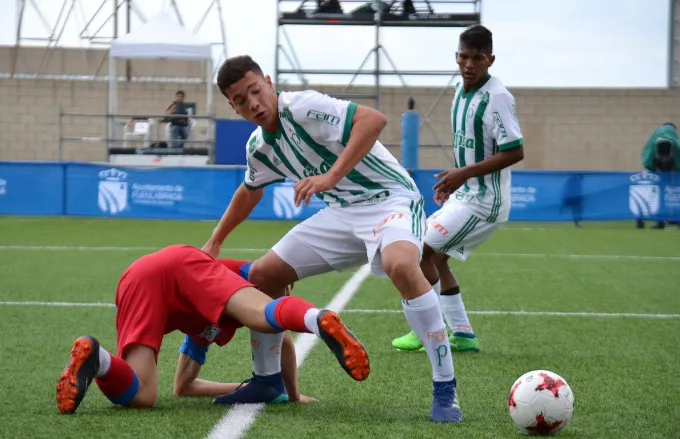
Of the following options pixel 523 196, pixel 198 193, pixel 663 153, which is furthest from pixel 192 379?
pixel 663 153

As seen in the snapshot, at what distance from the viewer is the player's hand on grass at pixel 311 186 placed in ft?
15.2

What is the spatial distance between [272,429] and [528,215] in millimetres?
15120

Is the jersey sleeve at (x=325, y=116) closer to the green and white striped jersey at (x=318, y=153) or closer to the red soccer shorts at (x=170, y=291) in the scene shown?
the green and white striped jersey at (x=318, y=153)

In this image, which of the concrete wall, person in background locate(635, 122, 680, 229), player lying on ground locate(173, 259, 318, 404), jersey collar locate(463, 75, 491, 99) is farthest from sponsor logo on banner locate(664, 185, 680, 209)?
player lying on ground locate(173, 259, 318, 404)

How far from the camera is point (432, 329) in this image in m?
4.65

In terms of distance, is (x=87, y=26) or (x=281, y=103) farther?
(x=87, y=26)

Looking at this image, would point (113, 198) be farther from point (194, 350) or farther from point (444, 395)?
point (444, 395)

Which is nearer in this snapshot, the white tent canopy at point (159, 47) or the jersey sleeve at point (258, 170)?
the jersey sleeve at point (258, 170)

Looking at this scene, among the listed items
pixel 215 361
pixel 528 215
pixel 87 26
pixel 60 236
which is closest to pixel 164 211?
pixel 60 236

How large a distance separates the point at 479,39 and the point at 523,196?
41.6 ft

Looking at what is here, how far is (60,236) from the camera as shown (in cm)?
1550

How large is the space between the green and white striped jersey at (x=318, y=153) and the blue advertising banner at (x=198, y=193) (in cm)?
1325

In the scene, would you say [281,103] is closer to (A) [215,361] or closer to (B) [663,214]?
(A) [215,361]

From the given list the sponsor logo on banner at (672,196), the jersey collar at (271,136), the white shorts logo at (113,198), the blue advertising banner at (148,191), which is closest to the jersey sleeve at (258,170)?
the jersey collar at (271,136)
